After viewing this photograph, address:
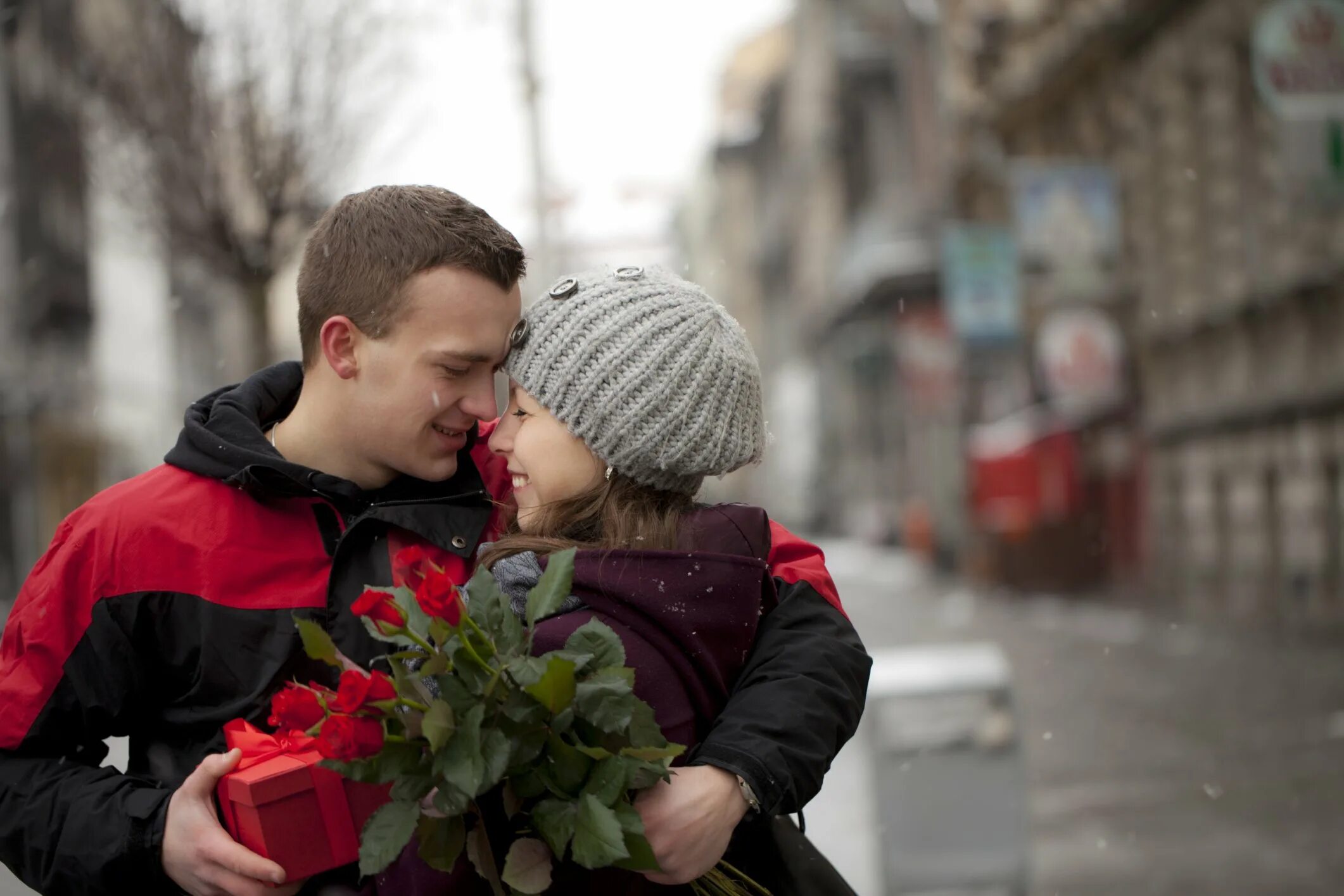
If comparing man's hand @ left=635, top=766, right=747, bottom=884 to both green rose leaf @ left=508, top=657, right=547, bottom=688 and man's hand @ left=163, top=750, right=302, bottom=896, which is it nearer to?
green rose leaf @ left=508, top=657, right=547, bottom=688

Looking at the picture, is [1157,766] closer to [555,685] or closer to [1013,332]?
[555,685]

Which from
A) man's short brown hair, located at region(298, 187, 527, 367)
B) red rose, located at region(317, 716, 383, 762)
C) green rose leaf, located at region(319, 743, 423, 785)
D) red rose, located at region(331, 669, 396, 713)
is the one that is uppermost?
man's short brown hair, located at region(298, 187, 527, 367)

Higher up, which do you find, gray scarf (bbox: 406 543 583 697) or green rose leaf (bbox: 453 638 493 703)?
gray scarf (bbox: 406 543 583 697)

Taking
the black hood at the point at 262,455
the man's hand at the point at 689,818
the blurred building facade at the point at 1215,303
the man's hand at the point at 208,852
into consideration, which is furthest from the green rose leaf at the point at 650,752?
the blurred building facade at the point at 1215,303

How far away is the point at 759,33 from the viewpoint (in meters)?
78.0

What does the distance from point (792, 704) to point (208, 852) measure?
790 millimetres

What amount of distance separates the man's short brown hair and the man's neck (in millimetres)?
136

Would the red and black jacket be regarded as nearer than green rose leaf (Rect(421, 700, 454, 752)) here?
No

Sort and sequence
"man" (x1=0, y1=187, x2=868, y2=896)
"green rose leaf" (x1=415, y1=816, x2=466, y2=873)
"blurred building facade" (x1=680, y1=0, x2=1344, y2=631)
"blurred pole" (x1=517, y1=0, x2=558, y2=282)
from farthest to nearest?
"blurred building facade" (x1=680, y1=0, x2=1344, y2=631), "blurred pole" (x1=517, y1=0, x2=558, y2=282), "man" (x1=0, y1=187, x2=868, y2=896), "green rose leaf" (x1=415, y1=816, x2=466, y2=873)

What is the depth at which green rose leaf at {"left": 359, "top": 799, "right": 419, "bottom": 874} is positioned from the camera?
179cm

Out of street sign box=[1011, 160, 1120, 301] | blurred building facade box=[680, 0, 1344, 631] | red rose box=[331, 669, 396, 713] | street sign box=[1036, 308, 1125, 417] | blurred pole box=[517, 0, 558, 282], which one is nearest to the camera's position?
red rose box=[331, 669, 396, 713]

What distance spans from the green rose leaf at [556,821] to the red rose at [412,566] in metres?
0.31

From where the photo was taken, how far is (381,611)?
1.85 meters

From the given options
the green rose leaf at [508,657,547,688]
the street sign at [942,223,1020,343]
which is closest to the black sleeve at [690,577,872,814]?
the green rose leaf at [508,657,547,688]
